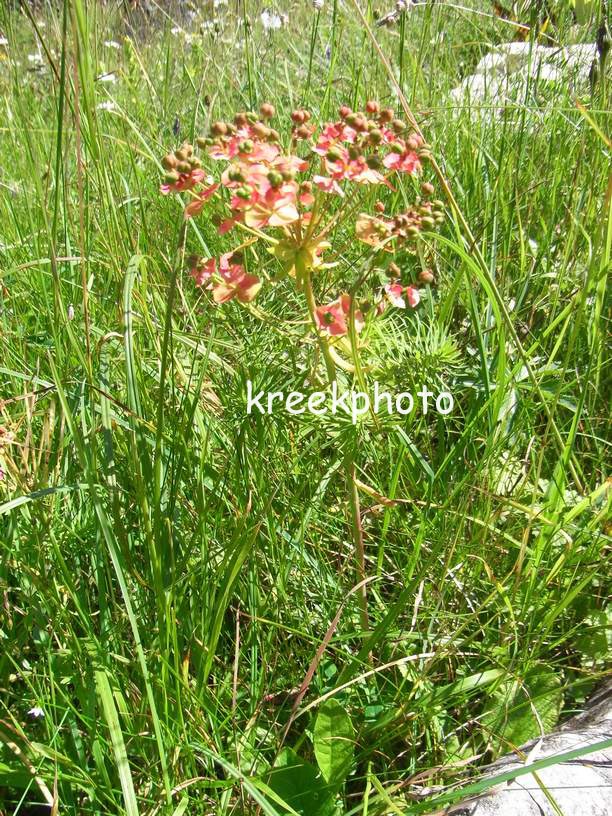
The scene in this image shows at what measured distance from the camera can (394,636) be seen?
3.40 feet

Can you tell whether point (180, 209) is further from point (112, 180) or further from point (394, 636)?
point (394, 636)

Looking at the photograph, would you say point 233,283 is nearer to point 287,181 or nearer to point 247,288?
point 247,288

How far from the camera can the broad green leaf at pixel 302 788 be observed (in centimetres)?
92

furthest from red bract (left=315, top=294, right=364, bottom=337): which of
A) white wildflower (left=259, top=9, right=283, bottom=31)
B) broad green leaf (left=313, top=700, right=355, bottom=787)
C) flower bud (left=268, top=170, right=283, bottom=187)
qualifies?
white wildflower (left=259, top=9, right=283, bottom=31)

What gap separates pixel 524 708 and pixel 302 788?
0.34 m

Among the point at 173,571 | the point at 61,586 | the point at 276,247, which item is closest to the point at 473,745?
the point at 173,571

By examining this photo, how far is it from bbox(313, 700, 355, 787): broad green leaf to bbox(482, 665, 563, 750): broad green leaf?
20 cm

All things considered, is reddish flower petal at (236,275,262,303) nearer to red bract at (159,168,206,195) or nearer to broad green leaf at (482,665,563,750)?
red bract at (159,168,206,195)

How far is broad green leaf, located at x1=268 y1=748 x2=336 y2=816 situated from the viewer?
92cm

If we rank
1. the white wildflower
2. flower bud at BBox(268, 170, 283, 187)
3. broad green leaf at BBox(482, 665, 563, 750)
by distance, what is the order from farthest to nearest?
the white wildflower → broad green leaf at BBox(482, 665, 563, 750) → flower bud at BBox(268, 170, 283, 187)

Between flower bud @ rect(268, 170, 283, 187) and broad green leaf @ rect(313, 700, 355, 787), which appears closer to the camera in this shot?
flower bud @ rect(268, 170, 283, 187)

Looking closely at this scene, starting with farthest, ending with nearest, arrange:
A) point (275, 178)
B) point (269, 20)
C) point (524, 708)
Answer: point (269, 20) → point (524, 708) → point (275, 178)

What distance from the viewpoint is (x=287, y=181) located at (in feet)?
2.70

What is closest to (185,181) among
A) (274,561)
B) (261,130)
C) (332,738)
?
(261,130)
